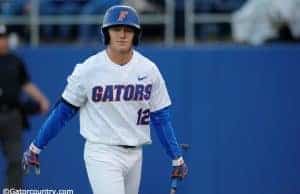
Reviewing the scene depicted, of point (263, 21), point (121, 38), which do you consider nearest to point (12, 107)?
point (121, 38)

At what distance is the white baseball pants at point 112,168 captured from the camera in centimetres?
601

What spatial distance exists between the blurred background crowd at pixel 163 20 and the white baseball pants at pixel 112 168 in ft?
17.3

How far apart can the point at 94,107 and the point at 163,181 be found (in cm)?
295

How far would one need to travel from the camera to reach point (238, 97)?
9.09m

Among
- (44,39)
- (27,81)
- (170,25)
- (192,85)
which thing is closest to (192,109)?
(192,85)

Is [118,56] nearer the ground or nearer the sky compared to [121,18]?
nearer the ground

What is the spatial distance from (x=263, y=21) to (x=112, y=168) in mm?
5829

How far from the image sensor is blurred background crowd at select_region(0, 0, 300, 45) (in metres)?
11.5

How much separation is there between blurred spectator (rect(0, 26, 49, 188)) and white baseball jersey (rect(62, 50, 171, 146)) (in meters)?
2.31

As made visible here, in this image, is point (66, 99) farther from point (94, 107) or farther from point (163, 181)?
point (163, 181)

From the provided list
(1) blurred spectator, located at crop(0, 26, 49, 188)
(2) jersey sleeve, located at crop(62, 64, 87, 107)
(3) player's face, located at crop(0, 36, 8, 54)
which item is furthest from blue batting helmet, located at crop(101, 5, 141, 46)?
(3) player's face, located at crop(0, 36, 8, 54)

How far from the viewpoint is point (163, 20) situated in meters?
11.7

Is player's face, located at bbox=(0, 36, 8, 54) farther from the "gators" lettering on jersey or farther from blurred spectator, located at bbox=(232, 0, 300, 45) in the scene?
blurred spectator, located at bbox=(232, 0, 300, 45)

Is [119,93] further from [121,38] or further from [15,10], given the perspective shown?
[15,10]
